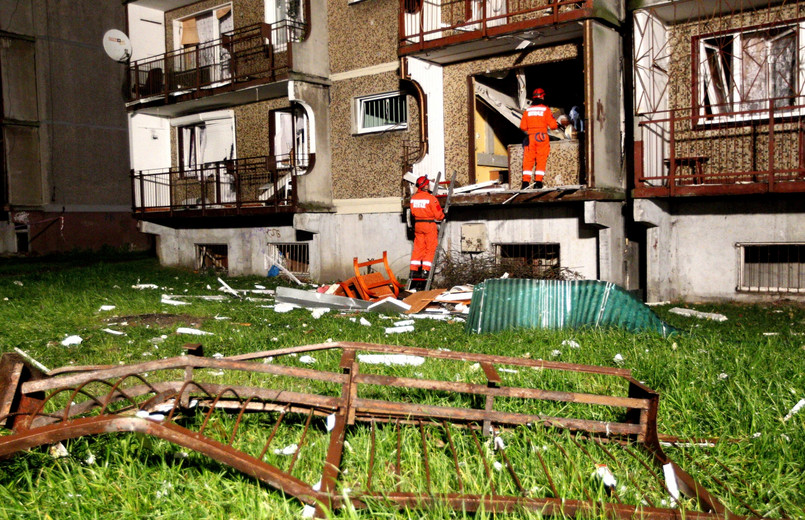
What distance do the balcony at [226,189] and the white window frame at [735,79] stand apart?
898 cm

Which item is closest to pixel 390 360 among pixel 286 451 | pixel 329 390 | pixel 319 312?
pixel 329 390

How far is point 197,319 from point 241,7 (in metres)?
11.9

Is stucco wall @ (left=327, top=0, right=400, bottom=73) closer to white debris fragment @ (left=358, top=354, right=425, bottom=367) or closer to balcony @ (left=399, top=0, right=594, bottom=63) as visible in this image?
balcony @ (left=399, top=0, right=594, bottom=63)

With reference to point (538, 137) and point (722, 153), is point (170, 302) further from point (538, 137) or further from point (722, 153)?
point (722, 153)

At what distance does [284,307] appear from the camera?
11516 mm

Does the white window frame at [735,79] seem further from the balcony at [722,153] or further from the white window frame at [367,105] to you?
the white window frame at [367,105]

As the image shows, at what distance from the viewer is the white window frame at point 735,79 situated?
37.5 feet

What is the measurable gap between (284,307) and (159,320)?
6.65 feet

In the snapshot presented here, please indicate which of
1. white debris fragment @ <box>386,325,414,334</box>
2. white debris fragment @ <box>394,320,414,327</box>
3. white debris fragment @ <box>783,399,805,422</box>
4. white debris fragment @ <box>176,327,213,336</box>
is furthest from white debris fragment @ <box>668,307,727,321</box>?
white debris fragment @ <box>176,327,213,336</box>

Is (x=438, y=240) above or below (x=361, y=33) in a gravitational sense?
below

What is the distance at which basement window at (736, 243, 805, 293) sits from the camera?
11.6m

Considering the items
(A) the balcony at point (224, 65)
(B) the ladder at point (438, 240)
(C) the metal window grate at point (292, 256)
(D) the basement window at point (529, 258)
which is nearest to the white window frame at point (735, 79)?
(D) the basement window at point (529, 258)

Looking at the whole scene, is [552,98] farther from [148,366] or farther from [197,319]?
[148,366]

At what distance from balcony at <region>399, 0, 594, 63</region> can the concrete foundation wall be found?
3752 mm
